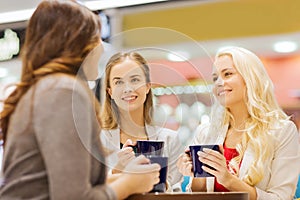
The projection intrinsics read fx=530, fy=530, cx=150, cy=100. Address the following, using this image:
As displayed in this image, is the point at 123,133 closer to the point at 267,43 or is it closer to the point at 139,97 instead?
the point at 139,97

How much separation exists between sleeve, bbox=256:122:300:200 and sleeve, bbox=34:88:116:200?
Result: 1.05 m

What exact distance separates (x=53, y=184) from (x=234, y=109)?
1289 millimetres

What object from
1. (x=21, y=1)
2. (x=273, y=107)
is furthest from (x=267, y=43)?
(x=21, y=1)

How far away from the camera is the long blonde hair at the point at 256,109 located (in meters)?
2.15

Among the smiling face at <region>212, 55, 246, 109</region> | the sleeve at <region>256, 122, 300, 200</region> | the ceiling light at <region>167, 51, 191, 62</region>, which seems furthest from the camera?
the smiling face at <region>212, 55, 246, 109</region>

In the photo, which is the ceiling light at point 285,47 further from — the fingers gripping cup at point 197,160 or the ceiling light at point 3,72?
the fingers gripping cup at point 197,160

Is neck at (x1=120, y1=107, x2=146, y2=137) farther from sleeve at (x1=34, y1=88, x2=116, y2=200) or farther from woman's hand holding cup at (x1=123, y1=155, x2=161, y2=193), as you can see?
sleeve at (x1=34, y1=88, x2=116, y2=200)

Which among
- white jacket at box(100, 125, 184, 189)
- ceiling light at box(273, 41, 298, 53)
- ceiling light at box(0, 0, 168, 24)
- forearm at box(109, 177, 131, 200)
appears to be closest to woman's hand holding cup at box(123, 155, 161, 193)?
forearm at box(109, 177, 131, 200)

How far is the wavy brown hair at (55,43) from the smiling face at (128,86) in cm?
31

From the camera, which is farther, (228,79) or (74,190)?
(228,79)

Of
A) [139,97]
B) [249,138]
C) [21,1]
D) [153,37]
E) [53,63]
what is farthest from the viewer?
[21,1]

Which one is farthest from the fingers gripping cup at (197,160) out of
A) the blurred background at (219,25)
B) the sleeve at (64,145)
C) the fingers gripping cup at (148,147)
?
the blurred background at (219,25)

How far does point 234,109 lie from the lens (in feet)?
7.45

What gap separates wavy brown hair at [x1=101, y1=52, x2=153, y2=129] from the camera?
5.09 feet
